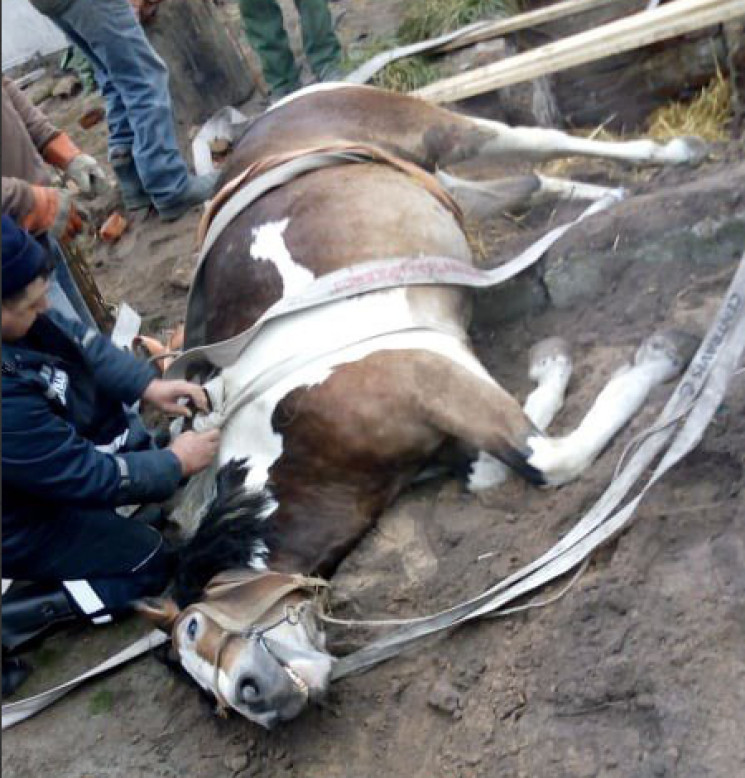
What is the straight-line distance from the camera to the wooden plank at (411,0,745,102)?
4.03 metres

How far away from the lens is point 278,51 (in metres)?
5.98

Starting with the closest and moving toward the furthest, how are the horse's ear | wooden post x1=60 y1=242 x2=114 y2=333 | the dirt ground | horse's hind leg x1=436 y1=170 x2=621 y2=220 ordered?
the dirt ground
the horse's ear
horse's hind leg x1=436 y1=170 x2=621 y2=220
wooden post x1=60 y1=242 x2=114 y2=333

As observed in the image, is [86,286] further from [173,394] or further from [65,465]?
[65,465]

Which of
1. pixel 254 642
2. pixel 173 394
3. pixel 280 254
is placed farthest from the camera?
pixel 280 254

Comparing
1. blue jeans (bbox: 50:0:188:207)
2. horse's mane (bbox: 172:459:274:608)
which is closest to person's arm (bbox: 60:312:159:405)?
horse's mane (bbox: 172:459:274:608)

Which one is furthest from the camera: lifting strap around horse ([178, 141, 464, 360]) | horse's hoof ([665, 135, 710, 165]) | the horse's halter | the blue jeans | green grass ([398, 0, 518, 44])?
green grass ([398, 0, 518, 44])

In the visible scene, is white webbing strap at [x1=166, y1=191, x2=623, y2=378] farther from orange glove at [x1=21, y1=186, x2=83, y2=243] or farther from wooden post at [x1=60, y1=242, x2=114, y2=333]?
wooden post at [x1=60, y1=242, x2=114, y2=333]

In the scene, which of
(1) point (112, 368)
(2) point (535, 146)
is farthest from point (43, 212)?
(2) point (535, 146)

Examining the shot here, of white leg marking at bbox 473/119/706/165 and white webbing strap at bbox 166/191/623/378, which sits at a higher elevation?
white webbing strap at bbox 166/191/623/378

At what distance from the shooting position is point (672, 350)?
10.0ft

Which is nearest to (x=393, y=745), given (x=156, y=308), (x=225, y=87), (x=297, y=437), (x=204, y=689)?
(x=204, y=689)

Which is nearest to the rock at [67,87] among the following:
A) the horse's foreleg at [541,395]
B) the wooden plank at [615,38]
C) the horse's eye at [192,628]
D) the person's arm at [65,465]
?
the wooden plank at [615,38]

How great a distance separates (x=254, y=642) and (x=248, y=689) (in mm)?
134

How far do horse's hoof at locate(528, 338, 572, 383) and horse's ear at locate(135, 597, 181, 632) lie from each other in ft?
4.85
